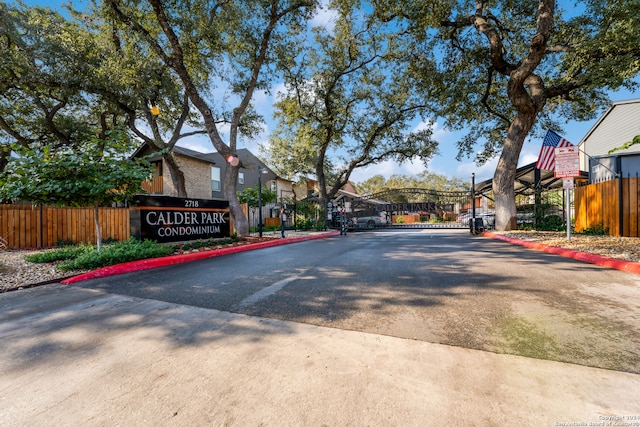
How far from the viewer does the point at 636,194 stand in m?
7.98

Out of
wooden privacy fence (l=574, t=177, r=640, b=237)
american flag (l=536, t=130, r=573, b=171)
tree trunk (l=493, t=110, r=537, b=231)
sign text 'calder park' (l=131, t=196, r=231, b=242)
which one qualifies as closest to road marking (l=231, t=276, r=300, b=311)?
sign text 'calder park' (l=131, t=196, r=231, b=242)

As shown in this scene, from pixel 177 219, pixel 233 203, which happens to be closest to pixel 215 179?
pixel 233 203

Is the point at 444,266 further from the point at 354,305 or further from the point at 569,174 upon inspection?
the point at 569,174

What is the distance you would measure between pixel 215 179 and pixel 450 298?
25.4 m

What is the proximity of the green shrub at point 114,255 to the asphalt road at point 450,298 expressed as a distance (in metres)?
0.87

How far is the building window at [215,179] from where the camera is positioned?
25.2m

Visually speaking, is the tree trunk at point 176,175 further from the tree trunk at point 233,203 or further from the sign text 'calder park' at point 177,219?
the sign text 'calder park' at point 177,219

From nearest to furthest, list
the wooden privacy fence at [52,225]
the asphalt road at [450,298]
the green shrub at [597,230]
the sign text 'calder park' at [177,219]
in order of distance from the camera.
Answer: the asphalt road at [450,298]
the sign text 'calder park' at [177,219]
the green shrub at [597,230]
the wooden privacy fence at [52,225]

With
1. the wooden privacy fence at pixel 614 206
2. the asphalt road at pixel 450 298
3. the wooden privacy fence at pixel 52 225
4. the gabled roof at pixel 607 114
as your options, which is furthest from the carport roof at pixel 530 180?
the wooden privacy fence at pixel 52 225

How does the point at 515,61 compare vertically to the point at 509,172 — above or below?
above

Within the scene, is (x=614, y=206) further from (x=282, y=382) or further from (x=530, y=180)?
(x=282, y=382)

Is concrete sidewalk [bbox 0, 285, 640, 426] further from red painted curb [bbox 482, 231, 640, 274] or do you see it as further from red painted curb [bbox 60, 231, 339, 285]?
red painted curb [bbox 482, 231, 640, 274]

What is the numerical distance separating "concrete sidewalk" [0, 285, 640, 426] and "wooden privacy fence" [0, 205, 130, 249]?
9.70 meters

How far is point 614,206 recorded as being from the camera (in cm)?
852
